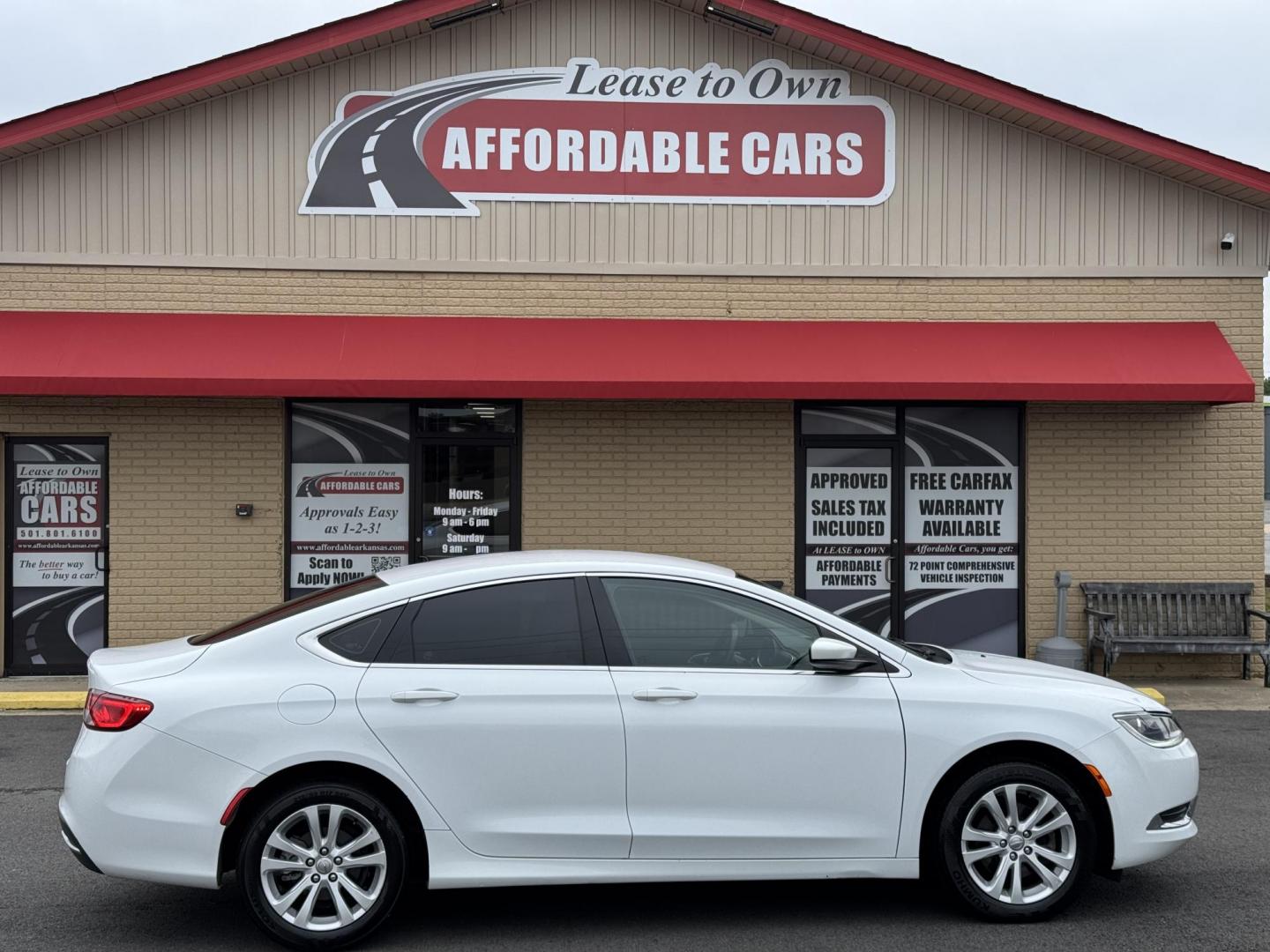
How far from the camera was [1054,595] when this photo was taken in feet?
38.3

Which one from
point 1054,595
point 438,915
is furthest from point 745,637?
point 1054,595

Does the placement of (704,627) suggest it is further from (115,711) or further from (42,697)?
(42,697)

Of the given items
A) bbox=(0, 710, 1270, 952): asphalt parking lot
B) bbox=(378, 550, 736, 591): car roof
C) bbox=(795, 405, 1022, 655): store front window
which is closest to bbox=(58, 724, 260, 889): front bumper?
bbox=(0, 710, 1270, 952): asphalt parking lot

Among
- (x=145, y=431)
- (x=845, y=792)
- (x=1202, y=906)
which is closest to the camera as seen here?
(x=845, y=792)

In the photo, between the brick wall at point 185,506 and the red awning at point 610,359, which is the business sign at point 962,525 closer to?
the red awning at point 610,359

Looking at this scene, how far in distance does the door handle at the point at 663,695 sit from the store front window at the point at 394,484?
658 cm

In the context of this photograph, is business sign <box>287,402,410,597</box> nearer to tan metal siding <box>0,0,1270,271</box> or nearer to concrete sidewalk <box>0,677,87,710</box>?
tan metal siding <box>0,0,1270,271</box>

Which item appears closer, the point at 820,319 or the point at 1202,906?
the point at 1202,906

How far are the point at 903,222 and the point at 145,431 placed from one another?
719cm

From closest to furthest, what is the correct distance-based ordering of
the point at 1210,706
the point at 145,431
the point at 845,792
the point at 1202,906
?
the point at 845,792, the point at 1202,906, the point at 1210,706, the point at 145,431

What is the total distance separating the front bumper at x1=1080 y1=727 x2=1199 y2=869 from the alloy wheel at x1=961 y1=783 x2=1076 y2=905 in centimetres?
22

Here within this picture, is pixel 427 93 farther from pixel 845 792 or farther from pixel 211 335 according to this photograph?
pixel 845 792

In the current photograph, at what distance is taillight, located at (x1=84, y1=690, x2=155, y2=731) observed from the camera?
4.89 m

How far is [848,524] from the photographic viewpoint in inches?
461
